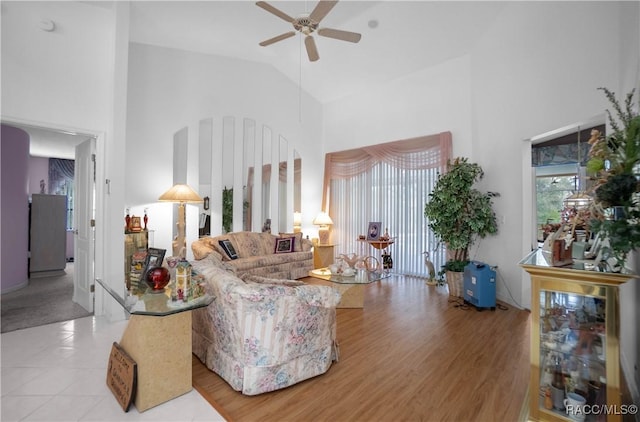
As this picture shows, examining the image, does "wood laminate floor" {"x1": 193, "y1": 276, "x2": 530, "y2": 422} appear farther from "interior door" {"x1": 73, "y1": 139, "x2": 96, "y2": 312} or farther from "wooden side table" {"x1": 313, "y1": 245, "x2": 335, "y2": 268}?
"wooden side table" {"x1": 313, "y1": 245, "x2": 335, "y2": 268}

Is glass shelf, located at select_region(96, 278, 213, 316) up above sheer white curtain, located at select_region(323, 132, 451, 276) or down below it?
below

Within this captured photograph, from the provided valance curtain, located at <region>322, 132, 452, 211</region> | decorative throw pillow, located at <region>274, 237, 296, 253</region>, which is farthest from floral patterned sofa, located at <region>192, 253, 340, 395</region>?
valance curtain, located at <region>322, 132, 452, 211</region>

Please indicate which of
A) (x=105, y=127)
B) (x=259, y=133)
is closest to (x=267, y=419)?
(x=105, y=127)

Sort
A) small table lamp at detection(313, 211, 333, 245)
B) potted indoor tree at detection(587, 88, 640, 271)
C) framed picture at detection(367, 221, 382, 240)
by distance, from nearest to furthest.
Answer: potted indoor tree at detection(587, 88, 640, 271), framed picture at detection(367, 221, 382, 240), small table lamp at detection(313, 211, 333, 245)

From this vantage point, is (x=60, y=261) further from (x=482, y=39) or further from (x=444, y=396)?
(x=482, y=39)

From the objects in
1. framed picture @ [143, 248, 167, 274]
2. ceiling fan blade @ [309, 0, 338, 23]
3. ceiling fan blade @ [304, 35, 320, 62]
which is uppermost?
ceiling fan blade @ [304, 35, 320, 62]

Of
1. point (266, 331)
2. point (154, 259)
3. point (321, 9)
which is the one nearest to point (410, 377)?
point (266, 331)

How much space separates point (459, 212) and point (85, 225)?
17.6 ft

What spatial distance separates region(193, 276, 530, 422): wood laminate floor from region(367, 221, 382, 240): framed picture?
7.99 feet

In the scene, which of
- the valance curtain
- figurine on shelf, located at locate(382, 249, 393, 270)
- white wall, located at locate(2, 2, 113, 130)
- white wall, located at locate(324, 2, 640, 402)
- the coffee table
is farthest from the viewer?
figurine on shelf, located at locate(382, 249, 393, 270)

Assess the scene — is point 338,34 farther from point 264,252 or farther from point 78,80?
point 264,252

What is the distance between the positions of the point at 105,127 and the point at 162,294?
2802 mm

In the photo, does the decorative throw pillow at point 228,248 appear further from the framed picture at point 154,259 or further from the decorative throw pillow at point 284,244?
the framed picture at point 154,259

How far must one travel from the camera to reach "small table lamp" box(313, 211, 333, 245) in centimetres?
668
